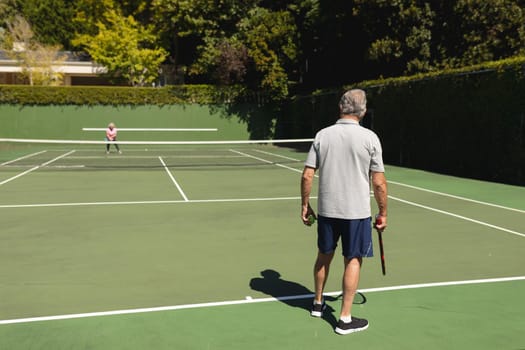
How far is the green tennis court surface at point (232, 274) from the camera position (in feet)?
15.4

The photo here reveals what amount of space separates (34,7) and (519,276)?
5461 cm

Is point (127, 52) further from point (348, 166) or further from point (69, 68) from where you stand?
point (348, 166)

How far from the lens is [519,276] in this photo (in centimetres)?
649

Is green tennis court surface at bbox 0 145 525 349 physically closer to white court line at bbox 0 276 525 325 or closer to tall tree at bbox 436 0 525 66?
white court line at bbox 0 276 525 325

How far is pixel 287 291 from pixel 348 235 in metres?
1.54

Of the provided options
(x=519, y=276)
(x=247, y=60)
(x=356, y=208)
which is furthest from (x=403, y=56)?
(x=356, y=208)

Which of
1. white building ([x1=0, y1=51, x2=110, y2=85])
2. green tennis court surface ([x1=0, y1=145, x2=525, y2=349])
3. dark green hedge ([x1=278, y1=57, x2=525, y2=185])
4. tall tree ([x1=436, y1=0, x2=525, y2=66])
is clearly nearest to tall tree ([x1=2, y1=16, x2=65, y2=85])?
white building ([x1=0, y1=51, x2=110, y2=85])

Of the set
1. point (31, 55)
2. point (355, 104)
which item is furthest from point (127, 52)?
point (355, 104)

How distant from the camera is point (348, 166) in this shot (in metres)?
4.59

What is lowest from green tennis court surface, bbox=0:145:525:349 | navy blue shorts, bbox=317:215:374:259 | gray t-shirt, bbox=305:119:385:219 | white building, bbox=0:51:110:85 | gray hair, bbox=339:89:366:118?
green tennis court surface, bbox=0:145:525:349

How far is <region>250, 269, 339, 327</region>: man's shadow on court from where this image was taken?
5320mm

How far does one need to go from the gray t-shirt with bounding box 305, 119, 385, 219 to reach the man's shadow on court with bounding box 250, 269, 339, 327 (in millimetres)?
1095

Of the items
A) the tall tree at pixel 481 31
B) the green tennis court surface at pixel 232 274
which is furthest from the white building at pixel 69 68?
the green tennis court surface at pixel 232 274

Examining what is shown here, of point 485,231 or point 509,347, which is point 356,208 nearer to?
point 509,347
